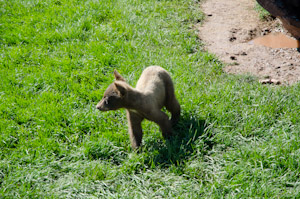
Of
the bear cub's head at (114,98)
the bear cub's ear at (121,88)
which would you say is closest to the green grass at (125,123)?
the bear cub's head at (114,98)

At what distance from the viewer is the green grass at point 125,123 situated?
468 centimetres

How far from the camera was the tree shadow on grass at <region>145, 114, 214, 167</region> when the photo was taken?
5.10 metres

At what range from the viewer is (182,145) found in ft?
17.2

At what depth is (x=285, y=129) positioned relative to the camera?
5.28 metres

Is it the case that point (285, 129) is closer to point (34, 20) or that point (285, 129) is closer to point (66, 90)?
point (66, 90)

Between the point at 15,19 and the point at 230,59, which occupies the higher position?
the point at 15,19

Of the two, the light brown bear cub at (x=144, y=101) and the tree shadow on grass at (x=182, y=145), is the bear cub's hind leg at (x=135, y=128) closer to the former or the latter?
the light brown bear cub at (x=144, y=101)

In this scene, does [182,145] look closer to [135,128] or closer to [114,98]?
[135,128]

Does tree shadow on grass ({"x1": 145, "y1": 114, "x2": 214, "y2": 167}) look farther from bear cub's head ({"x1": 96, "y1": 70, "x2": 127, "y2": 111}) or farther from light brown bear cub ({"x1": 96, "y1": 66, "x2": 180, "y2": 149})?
bear cub's head ({"x1": 96, "y1": 70, "x2": 127, "y2": 111})

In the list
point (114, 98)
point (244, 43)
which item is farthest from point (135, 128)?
point (244, 43)

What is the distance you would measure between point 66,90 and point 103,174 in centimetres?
227

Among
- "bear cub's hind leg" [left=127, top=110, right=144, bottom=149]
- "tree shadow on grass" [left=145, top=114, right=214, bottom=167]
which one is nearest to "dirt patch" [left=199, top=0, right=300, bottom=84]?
"tree shadow on grass" [left=145, top=114, right=214, bottom=167]

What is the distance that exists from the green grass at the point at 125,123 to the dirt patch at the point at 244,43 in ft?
1.19

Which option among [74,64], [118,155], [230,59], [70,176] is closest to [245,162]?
[118,155]
